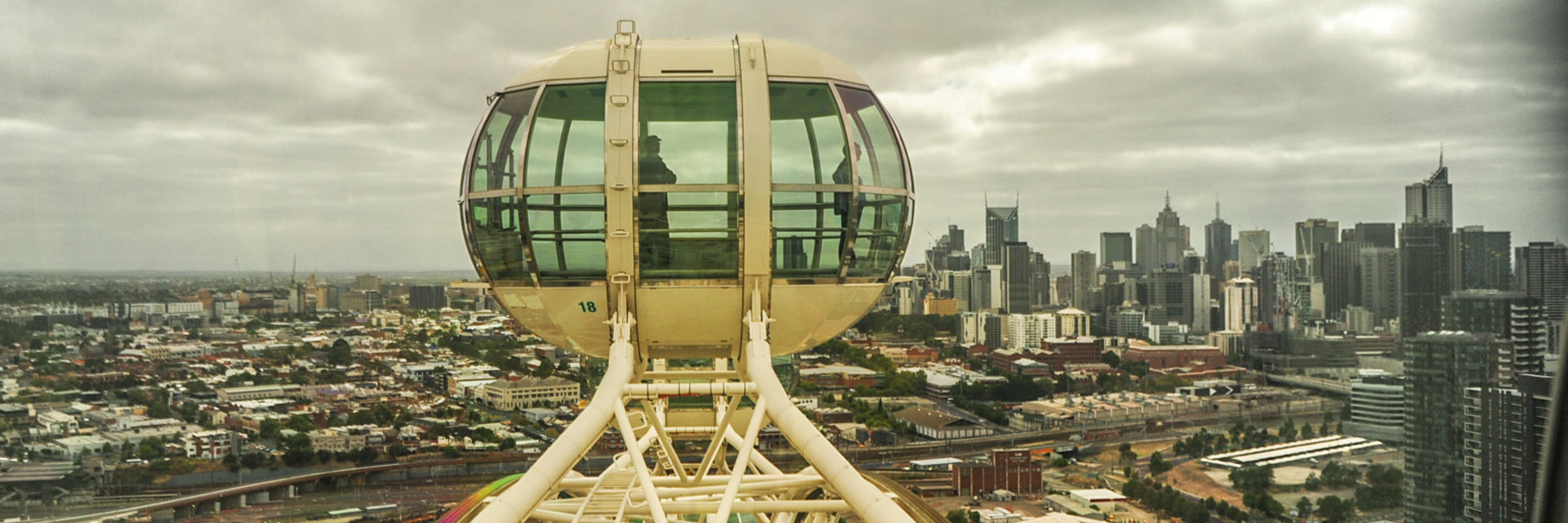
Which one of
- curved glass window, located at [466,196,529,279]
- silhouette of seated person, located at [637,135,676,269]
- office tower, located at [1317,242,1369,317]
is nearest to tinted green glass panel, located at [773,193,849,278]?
silhouette of seated person, located at [637,135,676,269]

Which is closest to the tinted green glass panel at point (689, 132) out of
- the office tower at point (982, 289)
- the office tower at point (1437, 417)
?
the office tower at point (1437, 417)

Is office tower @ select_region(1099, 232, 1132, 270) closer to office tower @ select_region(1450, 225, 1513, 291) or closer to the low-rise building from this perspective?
the low-rise building

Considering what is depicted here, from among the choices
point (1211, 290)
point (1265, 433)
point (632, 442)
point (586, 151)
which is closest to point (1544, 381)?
point (632, 442)

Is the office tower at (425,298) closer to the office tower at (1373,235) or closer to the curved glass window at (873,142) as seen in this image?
the office tower at (1373,235)

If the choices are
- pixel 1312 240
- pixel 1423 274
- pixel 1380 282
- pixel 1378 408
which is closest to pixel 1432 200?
pixel 1423 274

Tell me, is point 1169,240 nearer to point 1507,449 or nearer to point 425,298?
point 425,298

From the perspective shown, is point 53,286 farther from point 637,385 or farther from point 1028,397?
point 1028,397

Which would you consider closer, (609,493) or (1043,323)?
(609,493)

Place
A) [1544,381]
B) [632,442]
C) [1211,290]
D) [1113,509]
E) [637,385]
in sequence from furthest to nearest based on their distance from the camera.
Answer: [1211,290]
[1113,509]
[637,385]
[632,442]
[1544,381]
